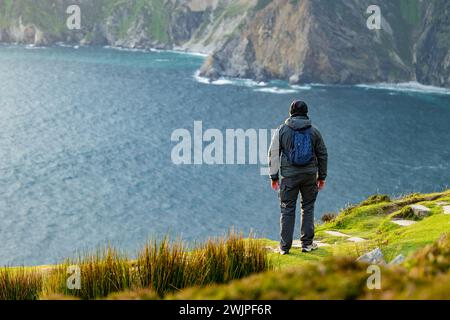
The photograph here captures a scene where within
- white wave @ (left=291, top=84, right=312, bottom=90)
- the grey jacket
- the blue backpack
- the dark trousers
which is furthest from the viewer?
white wave @ (left=291, top=84, right=312, bottom=90)

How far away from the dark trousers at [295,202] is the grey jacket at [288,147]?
0.65ft

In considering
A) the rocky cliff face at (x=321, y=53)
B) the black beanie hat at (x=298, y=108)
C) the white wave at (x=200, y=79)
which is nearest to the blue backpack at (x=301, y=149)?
the black beanie hat at (x=298, y=108)

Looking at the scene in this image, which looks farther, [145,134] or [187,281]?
[145,134]

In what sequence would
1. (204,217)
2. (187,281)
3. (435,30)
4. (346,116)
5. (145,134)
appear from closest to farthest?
(187,281), (204,217), (145,134), (346,116), (435,30)

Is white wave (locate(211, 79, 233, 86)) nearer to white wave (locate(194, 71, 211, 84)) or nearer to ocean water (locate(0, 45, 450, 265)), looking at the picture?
ocean water (locate(0, 45, 450, 265))

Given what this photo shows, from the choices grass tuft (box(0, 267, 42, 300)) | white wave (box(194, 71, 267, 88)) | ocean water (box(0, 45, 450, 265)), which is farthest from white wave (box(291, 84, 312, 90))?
grass tuft (box(0, 267, 42, 300))

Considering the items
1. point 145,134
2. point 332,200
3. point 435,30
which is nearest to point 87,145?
point 145,134

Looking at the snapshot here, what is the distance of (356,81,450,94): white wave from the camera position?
175 m

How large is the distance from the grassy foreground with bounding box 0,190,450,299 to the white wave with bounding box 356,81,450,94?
162965 millimetres

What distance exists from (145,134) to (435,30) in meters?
127

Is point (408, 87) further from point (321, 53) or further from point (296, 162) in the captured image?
point (296, 162)

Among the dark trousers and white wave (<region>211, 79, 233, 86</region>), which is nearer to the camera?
the dark trousers

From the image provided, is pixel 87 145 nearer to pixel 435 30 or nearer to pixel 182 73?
pixel 182 73
